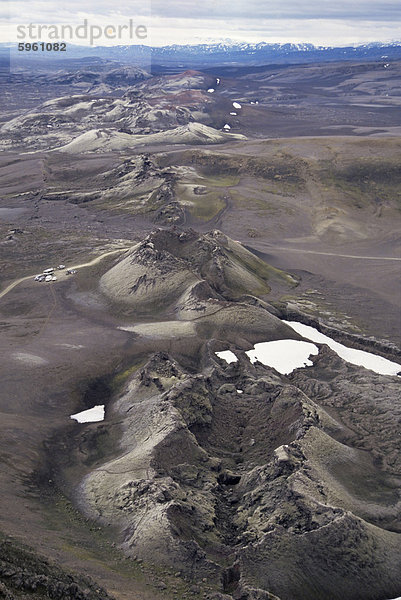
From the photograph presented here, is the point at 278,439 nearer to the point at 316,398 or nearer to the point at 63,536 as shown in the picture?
the point at 316,398

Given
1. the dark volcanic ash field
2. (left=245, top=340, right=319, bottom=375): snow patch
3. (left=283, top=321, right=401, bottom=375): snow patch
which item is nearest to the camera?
the dark volcanic ash field

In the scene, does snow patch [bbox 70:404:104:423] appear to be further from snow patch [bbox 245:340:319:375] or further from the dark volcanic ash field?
snow patch [bbox 245:340:319:375]

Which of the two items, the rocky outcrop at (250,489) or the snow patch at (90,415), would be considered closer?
the rocky outcrop at (250,489)

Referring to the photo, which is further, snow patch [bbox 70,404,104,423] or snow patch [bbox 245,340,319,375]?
snow patch [bbox 245,340,319,375]

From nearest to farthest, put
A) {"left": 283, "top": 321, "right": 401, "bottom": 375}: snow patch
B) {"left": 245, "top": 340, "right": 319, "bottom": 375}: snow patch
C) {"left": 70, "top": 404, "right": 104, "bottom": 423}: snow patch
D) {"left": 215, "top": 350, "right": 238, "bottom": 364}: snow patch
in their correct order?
1. {"left": 70, "top": 404, "right": 104, "bottom": 423}: snow patch
2. {"left": 215, "top": 350, "right": 238, "bottom": 364}: snow patch
3. {"left": 245, "top": 340, "right": 319, "bottom": 375}: snow patch
4. {"left": 283, "top": 321, "right": 401, "bottom": 375}: snow patch

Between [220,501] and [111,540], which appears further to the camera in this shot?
[220,501]

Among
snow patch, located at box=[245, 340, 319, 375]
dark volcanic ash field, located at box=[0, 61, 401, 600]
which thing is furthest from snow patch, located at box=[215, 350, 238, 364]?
snow patch, located at box=[245, 340, 319, 375]

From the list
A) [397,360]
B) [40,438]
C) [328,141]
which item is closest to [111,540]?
[40,438]

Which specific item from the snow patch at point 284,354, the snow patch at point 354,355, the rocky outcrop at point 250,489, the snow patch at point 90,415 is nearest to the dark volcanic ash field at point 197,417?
the rocky outcrop at point 250,489

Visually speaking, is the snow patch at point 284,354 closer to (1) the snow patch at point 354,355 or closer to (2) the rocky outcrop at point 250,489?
(1) the snow patch at point 354,355

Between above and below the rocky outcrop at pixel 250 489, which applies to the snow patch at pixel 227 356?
below

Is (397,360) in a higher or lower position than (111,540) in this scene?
lower
